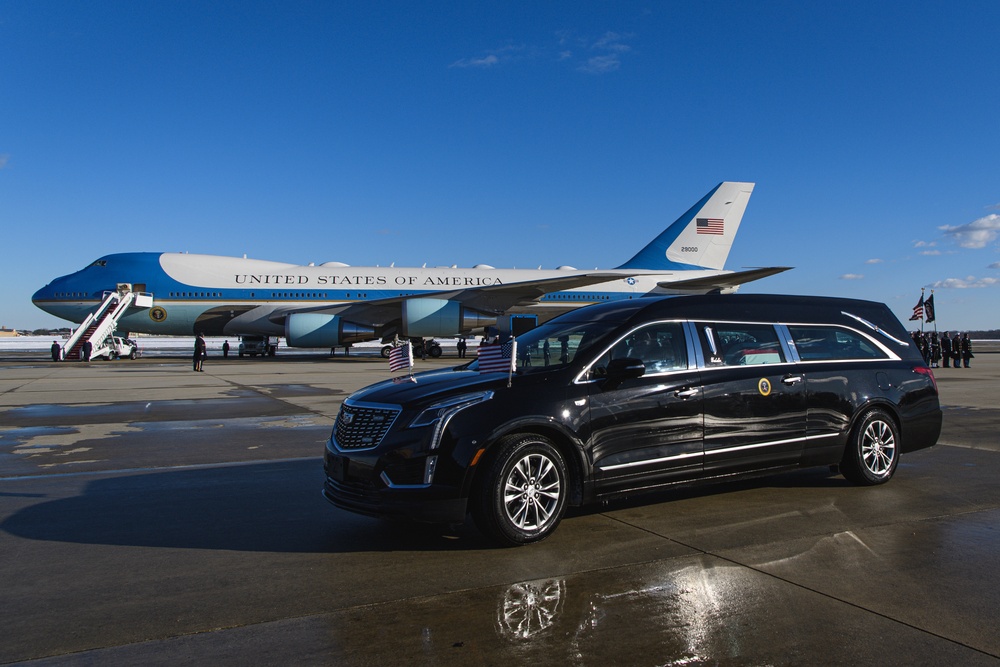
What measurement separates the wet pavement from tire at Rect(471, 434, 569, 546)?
0.13 metres

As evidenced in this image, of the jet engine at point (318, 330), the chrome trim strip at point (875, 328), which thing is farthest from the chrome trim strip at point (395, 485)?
the jet engine at point (318, 330)

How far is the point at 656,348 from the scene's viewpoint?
5.49 m

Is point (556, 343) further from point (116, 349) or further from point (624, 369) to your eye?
point (116, 349)

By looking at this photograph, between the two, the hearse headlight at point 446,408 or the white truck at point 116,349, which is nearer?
the hearse headlight at point 446,408

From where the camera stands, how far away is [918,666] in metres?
2.92

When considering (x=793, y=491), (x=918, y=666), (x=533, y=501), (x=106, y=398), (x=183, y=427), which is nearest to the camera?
(x=918, y=666)

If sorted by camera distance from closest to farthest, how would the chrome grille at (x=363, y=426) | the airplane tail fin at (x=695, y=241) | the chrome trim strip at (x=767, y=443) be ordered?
the chrome grille at (x=363, y=426) → the chrome trim strip at (x=767, y=443) → the airplane tail fin at (x=695, y=241)

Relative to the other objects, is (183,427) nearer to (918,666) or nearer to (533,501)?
(533,501)

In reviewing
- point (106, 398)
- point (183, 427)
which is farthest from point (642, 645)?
point (106, 398)

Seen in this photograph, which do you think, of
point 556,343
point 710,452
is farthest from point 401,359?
point 710,452

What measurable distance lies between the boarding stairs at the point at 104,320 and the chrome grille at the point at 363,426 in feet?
98.1

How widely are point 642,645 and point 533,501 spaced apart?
165cm

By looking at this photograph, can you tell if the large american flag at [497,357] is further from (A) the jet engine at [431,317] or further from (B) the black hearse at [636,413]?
(A) the jet engine at [431,317]

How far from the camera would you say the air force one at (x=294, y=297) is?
100.0 feet
